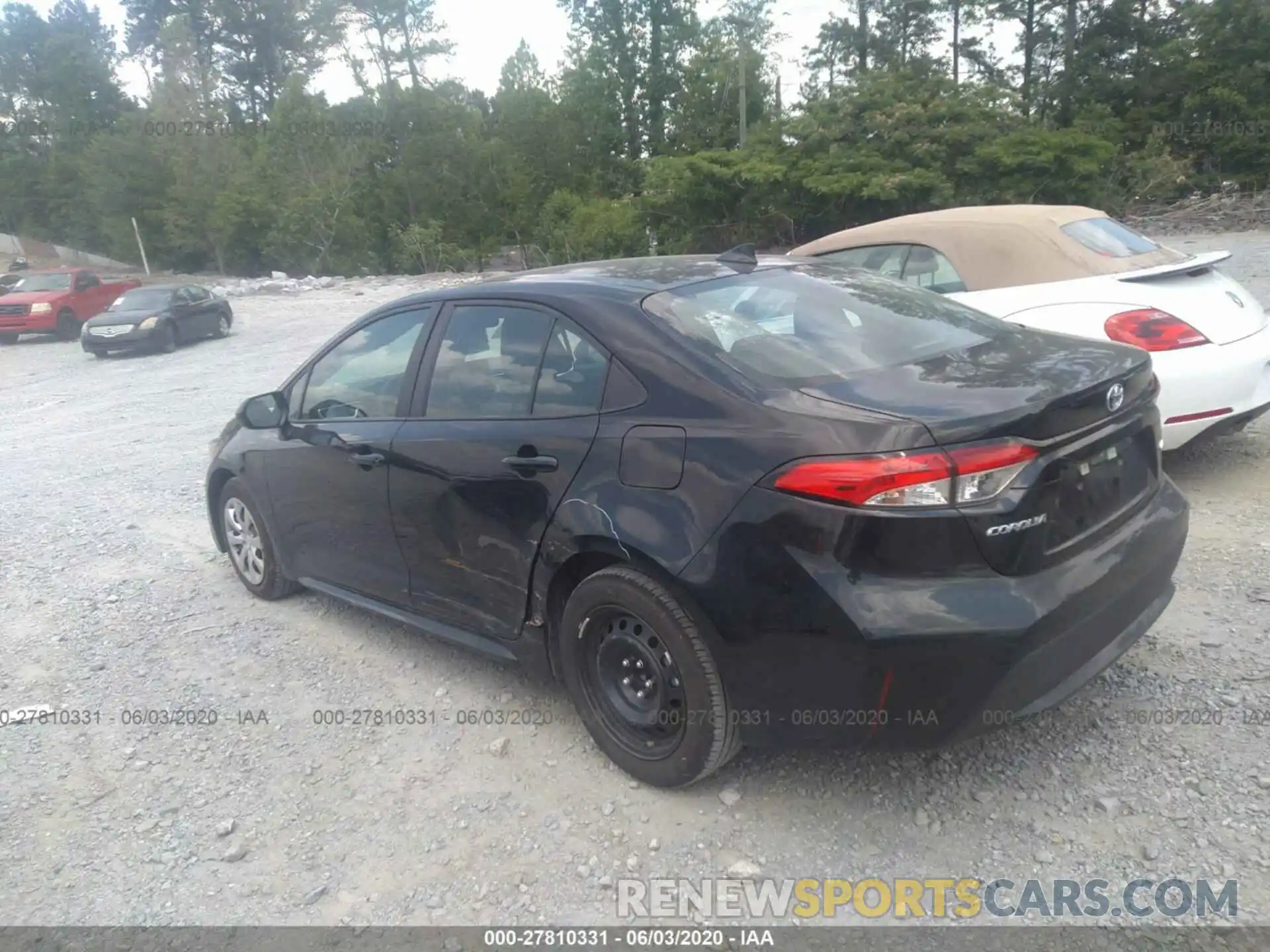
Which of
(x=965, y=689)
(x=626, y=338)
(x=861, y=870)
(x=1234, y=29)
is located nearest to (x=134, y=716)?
(x=626, y=338)

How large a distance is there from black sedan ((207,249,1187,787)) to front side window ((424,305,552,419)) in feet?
0.04

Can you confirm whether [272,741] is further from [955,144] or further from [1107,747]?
[955,144]

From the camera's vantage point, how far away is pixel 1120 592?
2.95 m

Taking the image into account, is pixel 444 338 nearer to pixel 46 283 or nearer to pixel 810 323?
pixel 810 323

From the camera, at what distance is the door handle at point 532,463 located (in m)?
3.29

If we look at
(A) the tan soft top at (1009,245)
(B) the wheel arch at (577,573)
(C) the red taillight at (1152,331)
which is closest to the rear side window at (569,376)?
(B) the wheel arch at (577,573)

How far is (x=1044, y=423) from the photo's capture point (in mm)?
2744

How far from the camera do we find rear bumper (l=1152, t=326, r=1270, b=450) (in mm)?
4887

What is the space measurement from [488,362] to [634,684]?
1.34m

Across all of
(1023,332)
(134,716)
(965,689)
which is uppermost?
(1023,332)

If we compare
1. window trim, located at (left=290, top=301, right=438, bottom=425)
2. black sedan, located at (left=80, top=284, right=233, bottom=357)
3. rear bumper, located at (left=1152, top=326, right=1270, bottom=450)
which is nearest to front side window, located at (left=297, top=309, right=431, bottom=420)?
window trim, located at (left=290, top=301, right=438, bottom=425)

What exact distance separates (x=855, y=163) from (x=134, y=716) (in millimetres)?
25833

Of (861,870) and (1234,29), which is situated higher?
(1234,29)

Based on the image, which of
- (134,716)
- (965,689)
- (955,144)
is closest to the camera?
(965,689)
